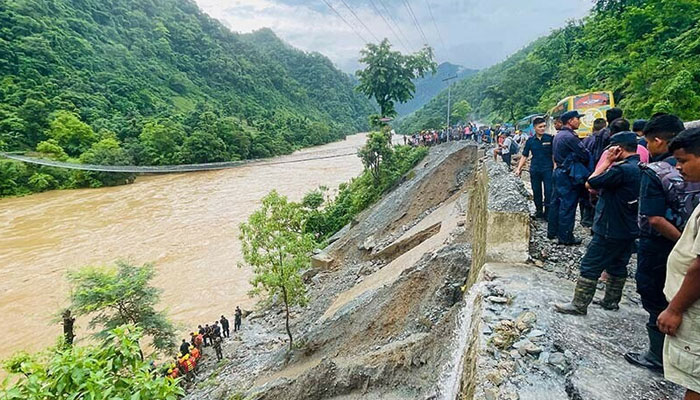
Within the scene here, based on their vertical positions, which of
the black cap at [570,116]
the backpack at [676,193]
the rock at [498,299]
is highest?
the black cap at [570,116]

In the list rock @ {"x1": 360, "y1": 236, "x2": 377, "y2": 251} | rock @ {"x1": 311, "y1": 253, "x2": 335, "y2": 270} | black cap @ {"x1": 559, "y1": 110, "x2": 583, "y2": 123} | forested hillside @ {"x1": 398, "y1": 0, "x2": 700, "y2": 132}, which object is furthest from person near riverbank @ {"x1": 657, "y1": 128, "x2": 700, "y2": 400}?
forested hillside @ {"x1": 398, "y1": 0, "x2": 700, "y2": 132}

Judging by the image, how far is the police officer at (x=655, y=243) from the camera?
248 centimetres

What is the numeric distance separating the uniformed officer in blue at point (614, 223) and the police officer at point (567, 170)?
144cm

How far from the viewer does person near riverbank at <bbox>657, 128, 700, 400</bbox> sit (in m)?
1.80

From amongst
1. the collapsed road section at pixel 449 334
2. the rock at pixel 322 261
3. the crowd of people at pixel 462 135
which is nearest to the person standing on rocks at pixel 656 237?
the collapsed road section at pixel 449 334

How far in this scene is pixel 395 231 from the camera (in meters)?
15.6

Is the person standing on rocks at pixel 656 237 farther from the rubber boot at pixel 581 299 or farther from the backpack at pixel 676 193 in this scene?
the rubber boot at pixel 581 299

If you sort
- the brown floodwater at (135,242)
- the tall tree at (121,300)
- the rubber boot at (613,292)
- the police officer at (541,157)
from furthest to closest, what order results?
the brown floodwater at (135,242), the tall tree at (121,300), the police officer at (541,157), the rubber boot at (613,292)

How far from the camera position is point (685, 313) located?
1846 millimetres

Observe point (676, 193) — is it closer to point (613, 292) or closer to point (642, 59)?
point (613, 292)

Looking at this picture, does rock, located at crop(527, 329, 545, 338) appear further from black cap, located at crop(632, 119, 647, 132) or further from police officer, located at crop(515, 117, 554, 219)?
black cap, located at crop(632, 119, 647, 132)

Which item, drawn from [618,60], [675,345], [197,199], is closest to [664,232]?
[675,345]

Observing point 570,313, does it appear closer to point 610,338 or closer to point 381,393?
point 610,338

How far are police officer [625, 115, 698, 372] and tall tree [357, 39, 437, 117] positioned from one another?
23240 mm
